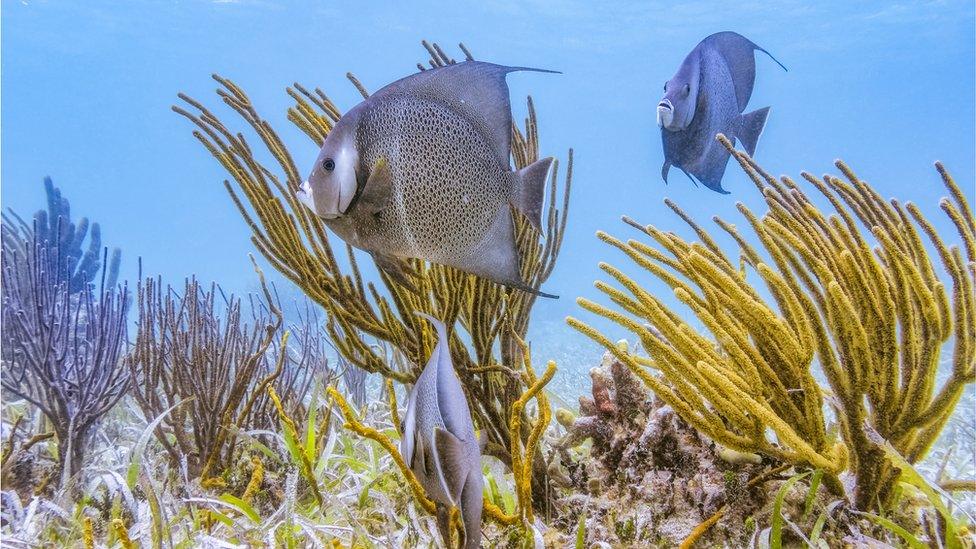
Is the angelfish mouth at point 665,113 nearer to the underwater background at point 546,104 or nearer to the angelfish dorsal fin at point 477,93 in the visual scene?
the underwater background at point 546,104

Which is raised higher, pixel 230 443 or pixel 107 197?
pixel 107 197

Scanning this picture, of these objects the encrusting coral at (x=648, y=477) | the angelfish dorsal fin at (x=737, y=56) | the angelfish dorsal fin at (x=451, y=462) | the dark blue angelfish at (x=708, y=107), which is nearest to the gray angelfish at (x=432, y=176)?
the angelfish dorsal fin at (x=451, y=462)

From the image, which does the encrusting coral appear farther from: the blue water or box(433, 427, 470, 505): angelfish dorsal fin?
the blue water

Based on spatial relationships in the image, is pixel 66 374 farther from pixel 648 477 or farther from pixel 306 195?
pixel 648 477

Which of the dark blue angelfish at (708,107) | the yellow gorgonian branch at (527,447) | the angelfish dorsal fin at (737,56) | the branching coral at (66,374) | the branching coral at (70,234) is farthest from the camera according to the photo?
the branching coral at (70,234)

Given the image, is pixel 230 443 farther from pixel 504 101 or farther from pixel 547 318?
pixel 547 318

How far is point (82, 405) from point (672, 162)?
10.7 ft

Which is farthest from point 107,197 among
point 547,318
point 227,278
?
point 547,318

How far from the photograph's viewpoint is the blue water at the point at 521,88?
148 feet

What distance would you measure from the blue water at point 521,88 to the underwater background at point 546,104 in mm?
399

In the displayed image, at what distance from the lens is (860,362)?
61.2 inches

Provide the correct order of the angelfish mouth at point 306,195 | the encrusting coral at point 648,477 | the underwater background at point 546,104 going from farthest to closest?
the underwater background at point 546,104, the encrusting coral at point 648,477, the angelfish mouth at point 306,195

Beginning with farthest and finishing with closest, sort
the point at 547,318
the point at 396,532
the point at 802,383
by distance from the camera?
the point at 547,318 → the point at 396,532 → the point at 802,383

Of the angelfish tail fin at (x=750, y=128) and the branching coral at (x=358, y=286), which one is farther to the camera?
the angelfish tail fin at (x=750, y=128)
